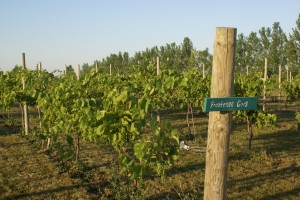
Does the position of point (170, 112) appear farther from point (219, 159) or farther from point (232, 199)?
point (219, 159)

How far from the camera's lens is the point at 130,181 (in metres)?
6.88

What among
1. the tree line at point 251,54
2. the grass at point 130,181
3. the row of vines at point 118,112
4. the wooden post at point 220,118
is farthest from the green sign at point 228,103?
the tree line at point 251,54

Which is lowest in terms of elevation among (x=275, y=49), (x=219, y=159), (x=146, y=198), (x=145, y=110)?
(x=146, y=198)

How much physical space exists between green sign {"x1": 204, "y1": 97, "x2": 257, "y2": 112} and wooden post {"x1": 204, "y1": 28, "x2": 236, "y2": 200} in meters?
0.08

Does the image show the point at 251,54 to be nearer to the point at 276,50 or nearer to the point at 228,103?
the point at 276,50

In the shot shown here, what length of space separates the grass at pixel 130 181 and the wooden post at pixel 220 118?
98.5 inches

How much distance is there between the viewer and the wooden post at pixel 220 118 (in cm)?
294

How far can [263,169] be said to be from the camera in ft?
25.6

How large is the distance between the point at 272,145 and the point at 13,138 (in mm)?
8809

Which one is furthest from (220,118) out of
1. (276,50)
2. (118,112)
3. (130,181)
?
(276,50)

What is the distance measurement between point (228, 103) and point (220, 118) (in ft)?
0.56

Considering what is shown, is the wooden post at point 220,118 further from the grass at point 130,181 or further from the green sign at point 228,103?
the grass at point 130,181

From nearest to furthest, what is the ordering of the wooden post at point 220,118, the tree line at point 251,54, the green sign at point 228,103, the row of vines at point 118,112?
the green sign at point 228,103 < the wooden post at point 220,118 < the row of vines at point 118,112 < the tree line at point 251,54

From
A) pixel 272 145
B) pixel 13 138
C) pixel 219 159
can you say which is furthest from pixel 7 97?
pixel 219 159
